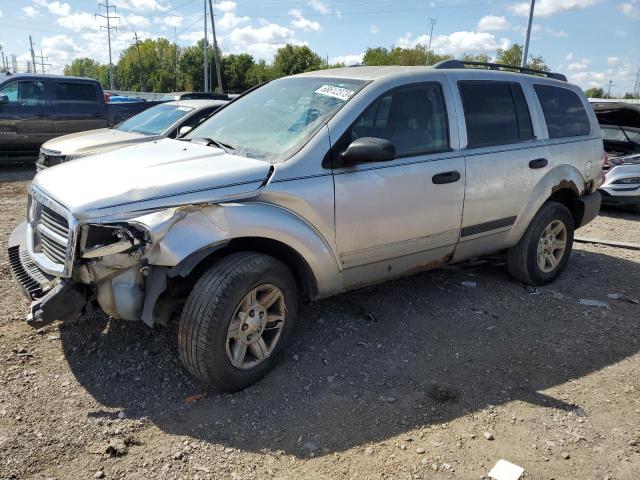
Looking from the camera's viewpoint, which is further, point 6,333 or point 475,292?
point 475,292

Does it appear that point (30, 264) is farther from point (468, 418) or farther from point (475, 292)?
point (475, 292)

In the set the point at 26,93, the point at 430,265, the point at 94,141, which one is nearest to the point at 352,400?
the point at 430,265

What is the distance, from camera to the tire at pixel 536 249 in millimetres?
4918

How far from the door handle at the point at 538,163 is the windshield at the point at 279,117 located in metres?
1.83

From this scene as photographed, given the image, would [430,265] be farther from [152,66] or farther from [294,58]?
[152,66]

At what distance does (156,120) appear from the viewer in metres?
8.54

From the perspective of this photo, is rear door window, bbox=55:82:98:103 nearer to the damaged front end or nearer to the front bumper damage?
the front bumper damage

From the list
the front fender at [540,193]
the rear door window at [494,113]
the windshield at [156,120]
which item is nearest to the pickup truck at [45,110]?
the windshield at [156,120]

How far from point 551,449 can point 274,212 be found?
6.71ft

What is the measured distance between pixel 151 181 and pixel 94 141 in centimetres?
552

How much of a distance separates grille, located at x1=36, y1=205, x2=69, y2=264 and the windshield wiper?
1140 millimetres

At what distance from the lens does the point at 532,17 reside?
2380cm

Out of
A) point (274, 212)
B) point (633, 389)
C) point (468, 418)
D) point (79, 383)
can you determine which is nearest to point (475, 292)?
point (633, 389)

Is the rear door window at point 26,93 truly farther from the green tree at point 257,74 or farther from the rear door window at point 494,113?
the green tree at point 257,74
